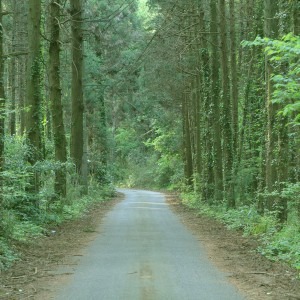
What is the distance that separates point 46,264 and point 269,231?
6.36m

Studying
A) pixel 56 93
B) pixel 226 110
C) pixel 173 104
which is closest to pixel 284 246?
pixel 56 93

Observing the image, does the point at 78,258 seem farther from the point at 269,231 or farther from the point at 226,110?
the point at 226,110

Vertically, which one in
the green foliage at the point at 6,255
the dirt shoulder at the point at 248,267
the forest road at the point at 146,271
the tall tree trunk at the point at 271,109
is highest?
the tall tree trunk at the point at 271,109

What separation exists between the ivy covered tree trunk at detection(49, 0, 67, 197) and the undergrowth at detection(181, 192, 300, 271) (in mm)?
6232

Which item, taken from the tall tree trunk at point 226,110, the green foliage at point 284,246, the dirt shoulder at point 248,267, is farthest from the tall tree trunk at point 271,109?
the tall tree trunk at point 226,110

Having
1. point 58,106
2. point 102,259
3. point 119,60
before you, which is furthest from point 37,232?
point 119,60

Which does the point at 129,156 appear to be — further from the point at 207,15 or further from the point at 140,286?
the point at 140,286

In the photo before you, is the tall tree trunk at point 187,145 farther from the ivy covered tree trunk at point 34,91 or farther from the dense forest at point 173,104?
the ivy covered tree trunk at point 34,91

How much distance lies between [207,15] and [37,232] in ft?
59.7

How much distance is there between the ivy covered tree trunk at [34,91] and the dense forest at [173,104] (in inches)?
1.5

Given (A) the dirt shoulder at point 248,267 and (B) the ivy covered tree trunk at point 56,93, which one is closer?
(A) the dirt shoulder at point 248,267

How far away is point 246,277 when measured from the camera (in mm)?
8648

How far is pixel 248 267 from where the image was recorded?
31.5 feet

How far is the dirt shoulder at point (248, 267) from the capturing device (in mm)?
7598
